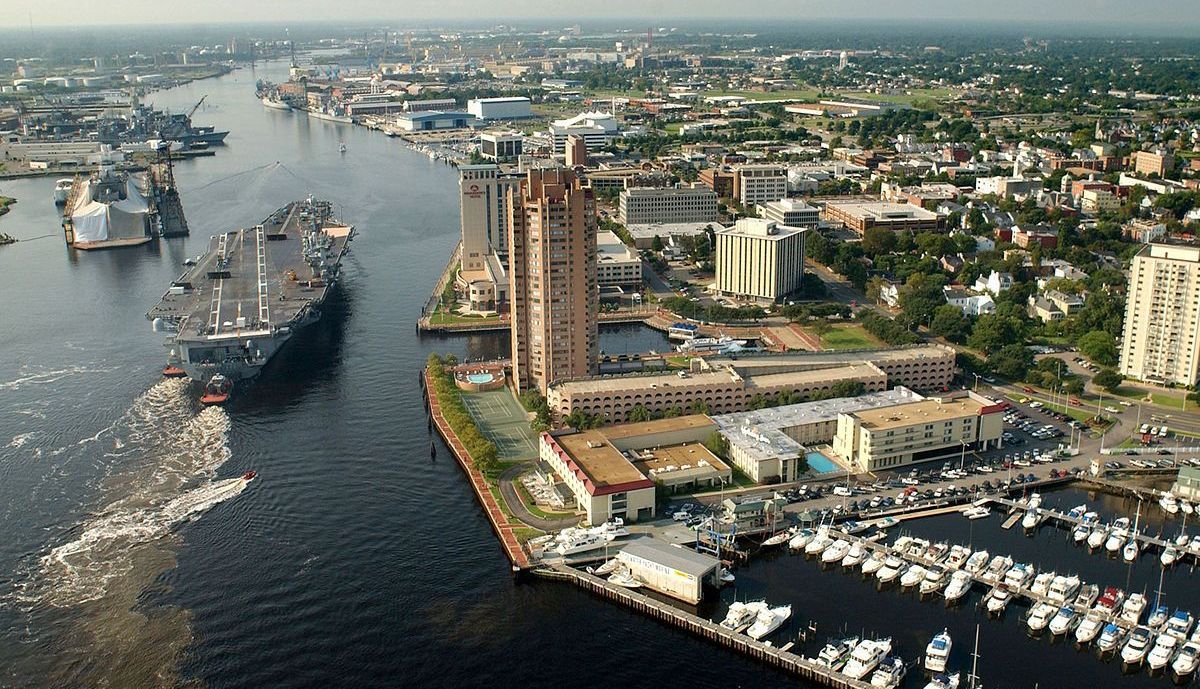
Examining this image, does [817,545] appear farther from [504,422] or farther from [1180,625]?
[504,422]

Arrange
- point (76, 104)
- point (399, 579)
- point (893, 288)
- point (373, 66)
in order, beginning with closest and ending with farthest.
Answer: point (399, 579) < point (893, 288) < point (76, 104) < point (373, 66)

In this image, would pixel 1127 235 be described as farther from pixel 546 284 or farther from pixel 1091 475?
pixel 546 284

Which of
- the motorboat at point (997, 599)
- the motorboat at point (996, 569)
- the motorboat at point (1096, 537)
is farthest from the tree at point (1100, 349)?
the motorboat at point (997, 599)

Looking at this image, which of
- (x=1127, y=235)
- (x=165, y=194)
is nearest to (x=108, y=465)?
(x=165, y=194)

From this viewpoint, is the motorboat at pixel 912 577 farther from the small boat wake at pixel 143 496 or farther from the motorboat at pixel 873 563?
the small boat wake at pixel 143 496

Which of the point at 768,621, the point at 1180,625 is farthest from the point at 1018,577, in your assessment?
the point at 768,621
